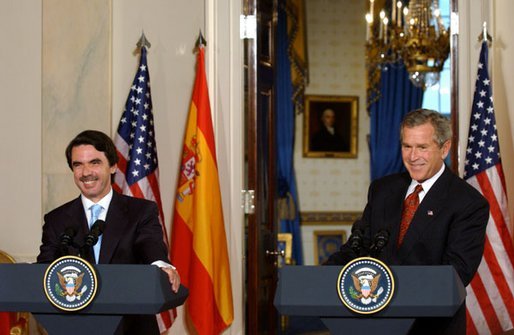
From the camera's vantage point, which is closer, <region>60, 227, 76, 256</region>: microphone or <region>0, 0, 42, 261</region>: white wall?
<region>60, 227, 76, 256</region>: microphone

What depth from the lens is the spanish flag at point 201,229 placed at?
5965mm

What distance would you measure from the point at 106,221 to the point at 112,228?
Answer: 42mm

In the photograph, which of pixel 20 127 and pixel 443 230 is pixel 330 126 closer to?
pixel 20 127

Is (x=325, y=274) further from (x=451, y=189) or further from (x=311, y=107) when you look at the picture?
(x=311, y=107)

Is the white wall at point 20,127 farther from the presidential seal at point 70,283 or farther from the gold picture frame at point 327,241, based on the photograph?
the gold picture frame at point 327,241


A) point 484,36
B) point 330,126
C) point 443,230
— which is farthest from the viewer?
point 330,126

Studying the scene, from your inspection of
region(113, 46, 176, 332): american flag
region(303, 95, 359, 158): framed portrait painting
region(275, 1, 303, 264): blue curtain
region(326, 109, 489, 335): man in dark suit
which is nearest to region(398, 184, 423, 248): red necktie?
region(326, 109, 489, 335): man in dark suit

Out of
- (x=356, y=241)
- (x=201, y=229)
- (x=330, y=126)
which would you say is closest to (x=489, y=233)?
(x=201, y=229)

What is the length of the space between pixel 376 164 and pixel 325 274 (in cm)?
912

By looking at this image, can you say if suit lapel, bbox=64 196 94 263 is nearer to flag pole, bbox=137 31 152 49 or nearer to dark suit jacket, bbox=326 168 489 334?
dark suit jacket, bbox=326 168 489 334

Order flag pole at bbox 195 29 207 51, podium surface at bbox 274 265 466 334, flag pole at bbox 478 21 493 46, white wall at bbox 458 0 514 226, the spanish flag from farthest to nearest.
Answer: white wall at bbox 458 0 514 226, flag pole at bbox 478 21 493 46, flag pole at bbox 195 29 207 51, the spanish flag, podium surface at bbox 274 265 466 334

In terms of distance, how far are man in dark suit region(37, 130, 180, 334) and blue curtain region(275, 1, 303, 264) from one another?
806 cm

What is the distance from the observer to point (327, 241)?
40.2 feet

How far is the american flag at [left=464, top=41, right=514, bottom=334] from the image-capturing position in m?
6.09
